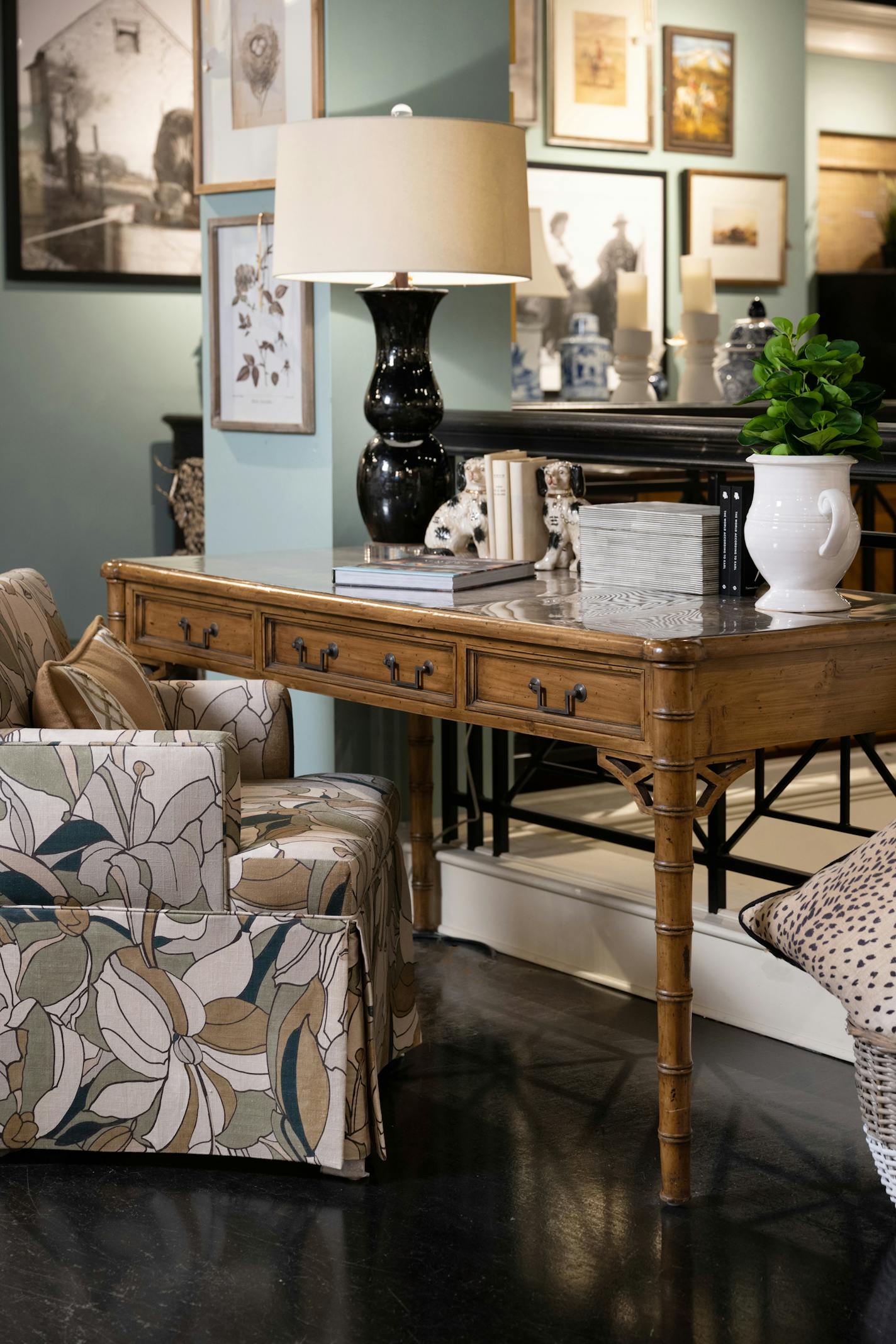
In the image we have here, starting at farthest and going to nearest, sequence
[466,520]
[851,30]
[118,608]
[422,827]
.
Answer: [851,30] < [422,827] < [118,608] < [466,520]

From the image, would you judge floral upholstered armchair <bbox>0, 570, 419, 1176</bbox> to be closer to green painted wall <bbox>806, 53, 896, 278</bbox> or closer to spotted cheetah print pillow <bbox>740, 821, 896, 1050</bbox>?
spotted cheetah print pillow <bbox>740, 821, 896, 1050</bbox>

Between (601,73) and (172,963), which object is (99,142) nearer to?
(601,73)

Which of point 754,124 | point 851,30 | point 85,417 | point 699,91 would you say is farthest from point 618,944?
point 851,30

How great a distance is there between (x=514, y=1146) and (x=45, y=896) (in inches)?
30.0

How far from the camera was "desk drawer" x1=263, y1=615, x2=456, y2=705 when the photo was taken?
2475 millimetres

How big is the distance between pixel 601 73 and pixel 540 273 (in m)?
1.13

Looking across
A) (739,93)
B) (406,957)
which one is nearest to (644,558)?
(406,957)

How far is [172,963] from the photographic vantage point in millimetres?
2277

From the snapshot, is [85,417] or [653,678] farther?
[85,417]

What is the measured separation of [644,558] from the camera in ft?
8.36

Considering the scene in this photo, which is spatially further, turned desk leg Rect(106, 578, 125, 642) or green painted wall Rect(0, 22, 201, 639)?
green painted wall Rect(0, 22, 201, 639)

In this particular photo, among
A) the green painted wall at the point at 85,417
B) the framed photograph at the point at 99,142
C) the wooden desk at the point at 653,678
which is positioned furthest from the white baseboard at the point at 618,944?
the framed photograph at the point at 99,142

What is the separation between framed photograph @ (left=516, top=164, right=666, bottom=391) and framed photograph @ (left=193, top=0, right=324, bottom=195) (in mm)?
2291

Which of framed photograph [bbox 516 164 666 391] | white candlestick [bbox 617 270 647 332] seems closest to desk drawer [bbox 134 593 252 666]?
white candlestick [bbox 617 270 647 332]
